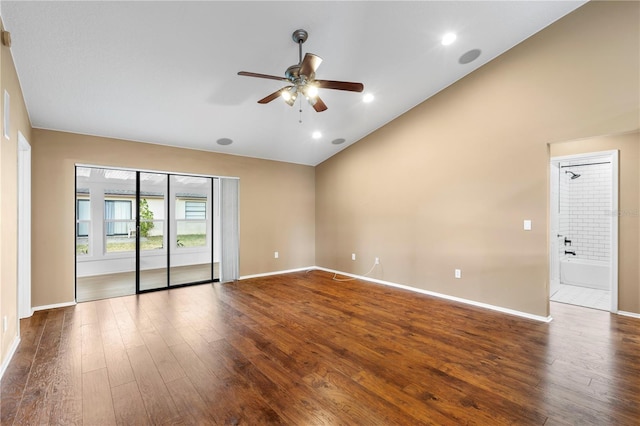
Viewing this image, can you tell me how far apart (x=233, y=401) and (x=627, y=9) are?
17.2 feet

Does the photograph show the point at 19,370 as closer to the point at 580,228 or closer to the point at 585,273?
the point at 585,273

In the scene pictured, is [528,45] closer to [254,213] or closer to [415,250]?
[415,250]

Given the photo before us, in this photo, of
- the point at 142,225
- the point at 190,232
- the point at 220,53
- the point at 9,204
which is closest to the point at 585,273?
the point at 220,53

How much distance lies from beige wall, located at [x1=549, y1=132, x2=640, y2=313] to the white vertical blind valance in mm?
5207

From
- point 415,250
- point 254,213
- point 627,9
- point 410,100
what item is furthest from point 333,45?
point 254,213

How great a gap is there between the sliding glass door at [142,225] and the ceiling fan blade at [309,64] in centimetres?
373

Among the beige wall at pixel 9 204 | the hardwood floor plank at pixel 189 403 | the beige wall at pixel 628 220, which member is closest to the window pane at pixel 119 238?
the beige wall at pixel 9 204

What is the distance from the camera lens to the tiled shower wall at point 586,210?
496 cm

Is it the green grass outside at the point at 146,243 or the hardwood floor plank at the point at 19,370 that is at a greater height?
the green grass outside at the point at 146,243

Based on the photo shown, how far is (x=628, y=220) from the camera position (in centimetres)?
374

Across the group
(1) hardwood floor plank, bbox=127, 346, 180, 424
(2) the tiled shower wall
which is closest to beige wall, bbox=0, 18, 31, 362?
(1) hardwood floor plank, bbox=127, 346, 180, 424

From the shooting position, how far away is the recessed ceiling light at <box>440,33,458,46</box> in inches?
128

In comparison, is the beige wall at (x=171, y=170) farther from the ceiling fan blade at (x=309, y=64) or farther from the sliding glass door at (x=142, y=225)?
the ceiling fan blade at (x=309, y=64)

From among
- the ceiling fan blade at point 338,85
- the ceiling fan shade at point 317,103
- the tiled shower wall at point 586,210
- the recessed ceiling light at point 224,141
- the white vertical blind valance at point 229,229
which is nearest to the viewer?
the ceiling fan blade at point 338,85
